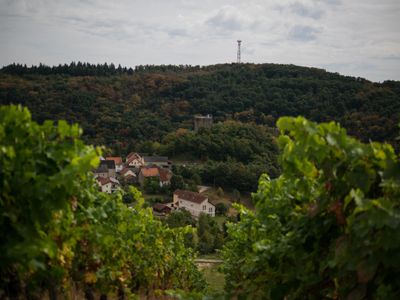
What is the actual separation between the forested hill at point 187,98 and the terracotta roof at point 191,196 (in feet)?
66.4

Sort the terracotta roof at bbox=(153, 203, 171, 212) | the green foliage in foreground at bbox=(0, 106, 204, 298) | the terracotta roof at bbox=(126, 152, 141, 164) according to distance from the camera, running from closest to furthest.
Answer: the green foliage in foreground at bbox=(0, 106, 204, 298)
the terracotta roof at bbox=(153, 203, 171, 212)
the terracotta roof at bbox=(126, 152, 141, 164)

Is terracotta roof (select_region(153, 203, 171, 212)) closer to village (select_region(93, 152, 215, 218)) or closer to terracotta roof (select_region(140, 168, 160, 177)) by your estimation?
village (select_region(93, 152, 215, 218))

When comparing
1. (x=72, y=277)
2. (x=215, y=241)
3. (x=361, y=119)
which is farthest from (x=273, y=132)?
(x=72, y=277)

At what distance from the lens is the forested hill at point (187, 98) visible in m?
71.4

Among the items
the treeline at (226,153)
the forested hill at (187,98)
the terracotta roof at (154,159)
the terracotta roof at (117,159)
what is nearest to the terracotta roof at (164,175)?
the treeline at (226,153)

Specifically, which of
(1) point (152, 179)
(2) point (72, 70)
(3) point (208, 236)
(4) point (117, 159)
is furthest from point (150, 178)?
(2) point (72, 70)

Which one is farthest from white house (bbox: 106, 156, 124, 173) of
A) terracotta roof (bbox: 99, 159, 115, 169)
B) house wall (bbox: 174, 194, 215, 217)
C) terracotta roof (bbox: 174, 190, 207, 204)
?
house wall (bbox: 174, 194, 215, 217)

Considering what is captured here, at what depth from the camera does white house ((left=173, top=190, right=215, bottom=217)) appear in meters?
45.9

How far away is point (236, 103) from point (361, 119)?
35.9 metres

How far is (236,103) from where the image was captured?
94688 mm

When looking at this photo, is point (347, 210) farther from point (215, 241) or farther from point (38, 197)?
point (215, 241)

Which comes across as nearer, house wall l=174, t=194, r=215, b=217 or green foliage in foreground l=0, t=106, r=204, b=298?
green foliage in foreground l=0, t=106, r=204, b=298

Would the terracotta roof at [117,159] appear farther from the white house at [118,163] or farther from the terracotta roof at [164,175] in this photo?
the terracotta roof at [164,175]

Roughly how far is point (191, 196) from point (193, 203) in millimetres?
1151
